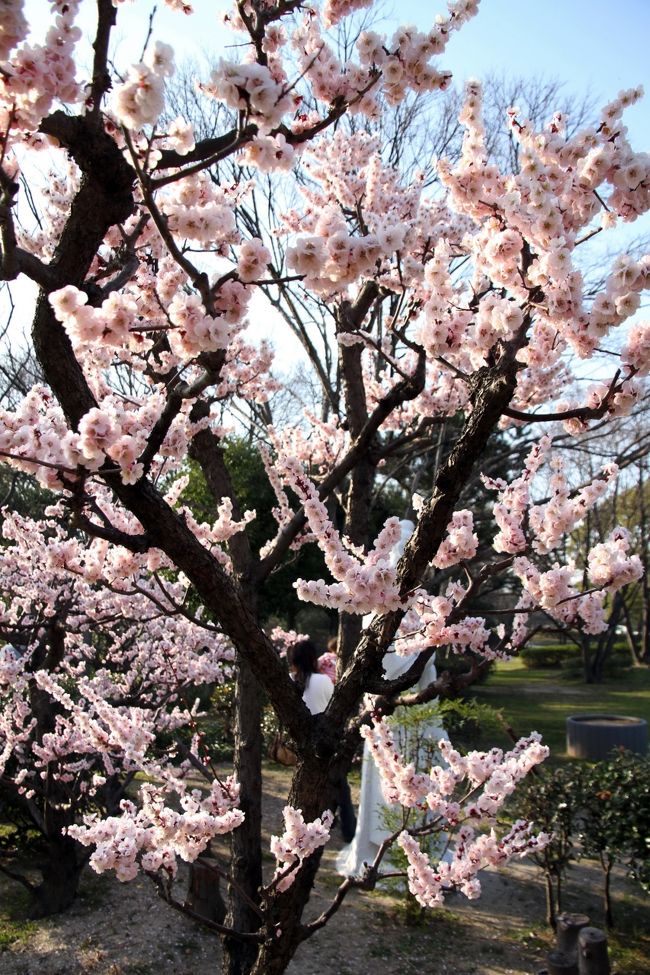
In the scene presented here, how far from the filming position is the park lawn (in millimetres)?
11469

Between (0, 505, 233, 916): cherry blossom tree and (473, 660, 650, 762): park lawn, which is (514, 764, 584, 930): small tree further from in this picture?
(473, 660, 650, 762): park lawn

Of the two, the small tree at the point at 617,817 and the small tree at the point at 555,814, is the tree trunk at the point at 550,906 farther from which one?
the small tree at the point at 617,817

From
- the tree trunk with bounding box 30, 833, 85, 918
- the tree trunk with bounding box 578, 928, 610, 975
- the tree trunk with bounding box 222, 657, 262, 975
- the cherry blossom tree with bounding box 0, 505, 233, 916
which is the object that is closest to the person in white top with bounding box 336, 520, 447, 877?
the cherry blossom tree with bounding box 0, 505, 233, 916

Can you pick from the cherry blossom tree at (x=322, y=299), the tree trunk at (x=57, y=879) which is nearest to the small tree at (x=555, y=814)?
the cherry blossom tree at (x=322, y=299)

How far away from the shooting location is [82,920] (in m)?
4.70

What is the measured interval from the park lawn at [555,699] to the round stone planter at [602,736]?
1.02 ft

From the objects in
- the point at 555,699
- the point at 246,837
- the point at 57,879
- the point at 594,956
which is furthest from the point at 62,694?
the point at 555,699

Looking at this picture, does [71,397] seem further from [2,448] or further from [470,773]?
[470,773]

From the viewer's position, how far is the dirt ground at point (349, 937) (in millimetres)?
4184

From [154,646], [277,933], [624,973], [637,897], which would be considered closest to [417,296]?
[277,933]

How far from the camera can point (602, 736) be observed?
349 inches

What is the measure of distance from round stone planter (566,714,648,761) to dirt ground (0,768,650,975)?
3294mm

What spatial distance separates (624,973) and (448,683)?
3122mm

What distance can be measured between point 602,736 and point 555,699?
6.88m
